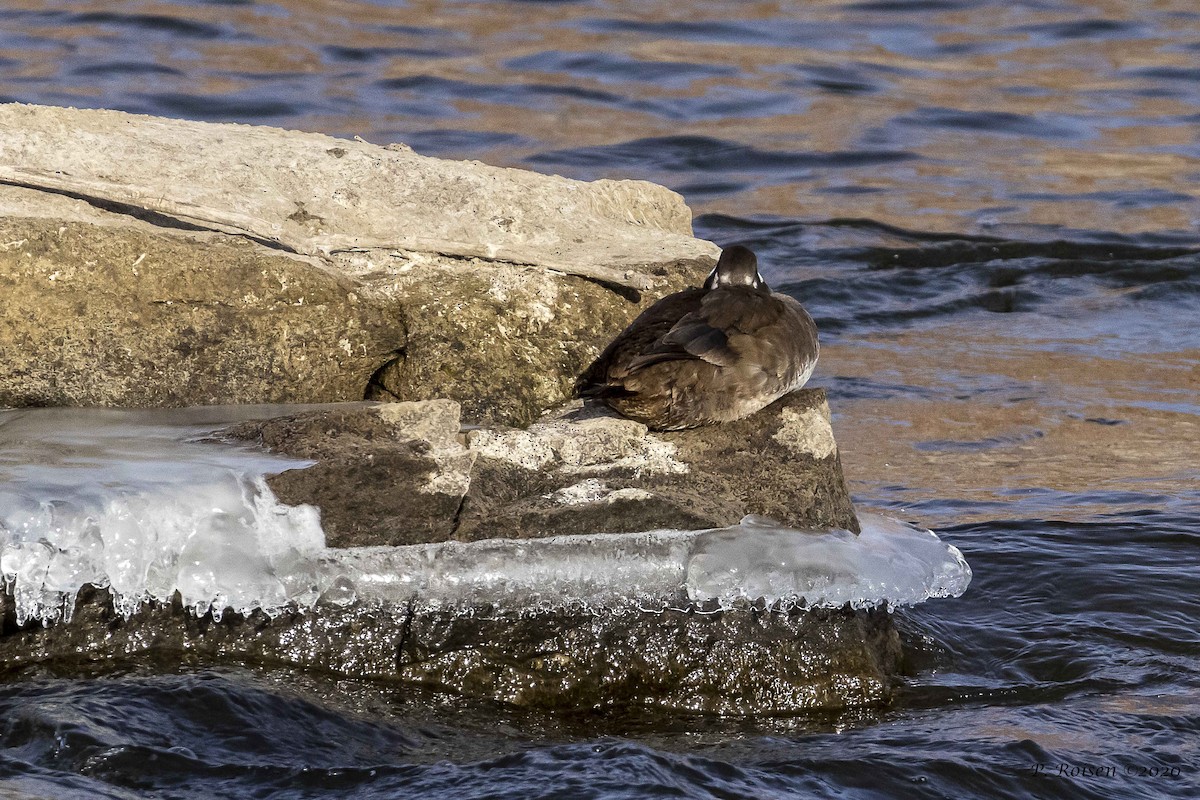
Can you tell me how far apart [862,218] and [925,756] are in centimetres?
807

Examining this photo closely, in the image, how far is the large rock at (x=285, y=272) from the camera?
4695 millimetres

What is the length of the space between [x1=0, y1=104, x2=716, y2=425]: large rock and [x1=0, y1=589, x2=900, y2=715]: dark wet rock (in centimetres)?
102

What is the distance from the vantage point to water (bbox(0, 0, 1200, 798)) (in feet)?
11.9

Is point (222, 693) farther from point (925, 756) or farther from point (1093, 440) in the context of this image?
point (1093, 440)

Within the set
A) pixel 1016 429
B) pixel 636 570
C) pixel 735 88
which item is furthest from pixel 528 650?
pixel 735 88

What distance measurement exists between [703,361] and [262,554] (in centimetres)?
131

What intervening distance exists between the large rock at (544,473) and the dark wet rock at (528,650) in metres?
0.23

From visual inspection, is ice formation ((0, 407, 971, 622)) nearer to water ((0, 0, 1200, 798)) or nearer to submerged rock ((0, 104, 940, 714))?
submerged rock ((0, 104, 940, 714))

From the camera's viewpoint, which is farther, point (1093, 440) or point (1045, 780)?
point (1093, 440)

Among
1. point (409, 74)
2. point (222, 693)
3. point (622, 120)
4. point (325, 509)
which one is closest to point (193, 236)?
point (325, 509)

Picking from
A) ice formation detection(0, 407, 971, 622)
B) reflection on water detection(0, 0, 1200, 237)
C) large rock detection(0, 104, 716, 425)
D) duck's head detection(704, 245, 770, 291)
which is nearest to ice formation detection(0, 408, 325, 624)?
ice formation detection(0, 407, 971, 622)

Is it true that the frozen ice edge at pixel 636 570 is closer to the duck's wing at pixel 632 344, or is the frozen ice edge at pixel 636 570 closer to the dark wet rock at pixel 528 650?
the dark wet rock at pixel 528 650

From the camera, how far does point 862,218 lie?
11.5 m

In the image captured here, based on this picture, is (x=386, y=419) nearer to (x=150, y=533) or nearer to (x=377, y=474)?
(x=377, y=474)
